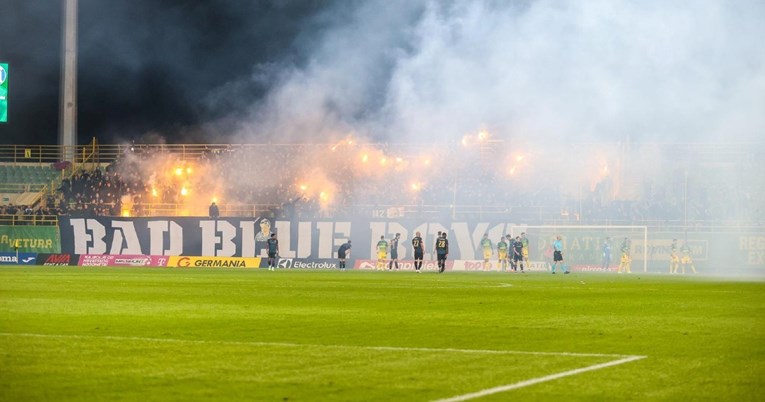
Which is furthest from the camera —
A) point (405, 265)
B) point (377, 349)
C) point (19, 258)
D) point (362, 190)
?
point (362, 190)

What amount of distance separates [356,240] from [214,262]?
6576mm

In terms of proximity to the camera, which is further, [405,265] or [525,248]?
[405,265]

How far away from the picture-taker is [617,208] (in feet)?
162

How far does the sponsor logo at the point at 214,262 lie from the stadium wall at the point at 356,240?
430 mm

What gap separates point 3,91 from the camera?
109 feet

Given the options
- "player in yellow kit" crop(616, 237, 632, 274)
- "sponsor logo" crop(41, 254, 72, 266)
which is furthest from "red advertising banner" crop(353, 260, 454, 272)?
"sponsor logo" crop(41, 254, 72, 266)

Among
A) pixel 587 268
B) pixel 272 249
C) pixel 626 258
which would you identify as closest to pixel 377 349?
pixel 272 249

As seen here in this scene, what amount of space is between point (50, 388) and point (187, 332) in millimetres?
4912

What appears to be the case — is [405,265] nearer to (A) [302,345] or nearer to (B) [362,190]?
(B) [362,190]

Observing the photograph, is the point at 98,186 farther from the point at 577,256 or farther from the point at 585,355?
the point at 585,355

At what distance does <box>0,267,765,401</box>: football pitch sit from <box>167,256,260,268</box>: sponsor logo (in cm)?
2853

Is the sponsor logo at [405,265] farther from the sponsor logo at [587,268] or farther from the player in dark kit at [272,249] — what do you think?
the sponsor logo at [587,268]

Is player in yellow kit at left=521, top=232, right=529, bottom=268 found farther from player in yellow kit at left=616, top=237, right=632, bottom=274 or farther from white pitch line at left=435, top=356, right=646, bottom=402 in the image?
white pitch line at left=435, top=356, right=646, bottom=402

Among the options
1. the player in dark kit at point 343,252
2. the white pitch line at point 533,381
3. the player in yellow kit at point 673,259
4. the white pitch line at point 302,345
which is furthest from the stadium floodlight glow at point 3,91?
the player in yellow kit at point 673,259
